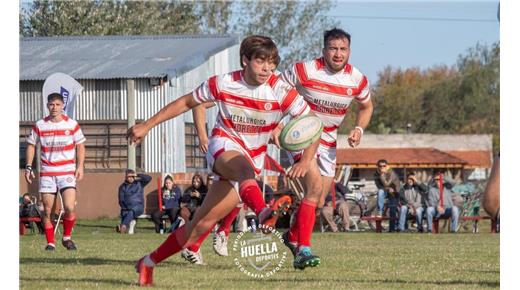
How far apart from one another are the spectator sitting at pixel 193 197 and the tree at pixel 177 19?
13.6 m

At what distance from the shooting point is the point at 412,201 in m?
25.4

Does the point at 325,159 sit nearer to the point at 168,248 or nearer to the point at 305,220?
the point at 305,220

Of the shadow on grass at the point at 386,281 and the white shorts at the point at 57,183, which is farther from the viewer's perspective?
the white shorts at the point at 57,183

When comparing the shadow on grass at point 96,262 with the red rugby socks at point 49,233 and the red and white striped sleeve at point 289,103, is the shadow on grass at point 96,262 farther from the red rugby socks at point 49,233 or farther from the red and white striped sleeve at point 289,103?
the red and white striped sleeve at point 289,103

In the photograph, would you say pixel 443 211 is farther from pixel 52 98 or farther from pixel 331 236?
pixel 52 98

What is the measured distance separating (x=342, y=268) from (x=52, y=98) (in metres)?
5.31

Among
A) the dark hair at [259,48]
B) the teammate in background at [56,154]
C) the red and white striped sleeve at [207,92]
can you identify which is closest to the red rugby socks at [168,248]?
the red and white striped sleeve at [207,92]

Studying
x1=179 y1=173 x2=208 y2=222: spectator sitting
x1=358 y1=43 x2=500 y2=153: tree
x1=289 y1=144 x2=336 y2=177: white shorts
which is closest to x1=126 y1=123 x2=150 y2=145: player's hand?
x1=289 y1=144 x2=336 y2=177: white shorts

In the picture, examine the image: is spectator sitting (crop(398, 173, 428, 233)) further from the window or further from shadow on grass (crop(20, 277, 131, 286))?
shadow on grass (crop(20, 277, 131, 286))

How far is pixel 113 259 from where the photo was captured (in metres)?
13.6

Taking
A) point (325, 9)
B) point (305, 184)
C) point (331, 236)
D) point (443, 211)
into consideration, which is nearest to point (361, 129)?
point (305, 184)

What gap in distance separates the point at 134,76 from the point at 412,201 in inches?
375

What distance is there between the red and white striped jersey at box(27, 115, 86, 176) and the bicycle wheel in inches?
447

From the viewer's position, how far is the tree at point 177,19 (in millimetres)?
38750
